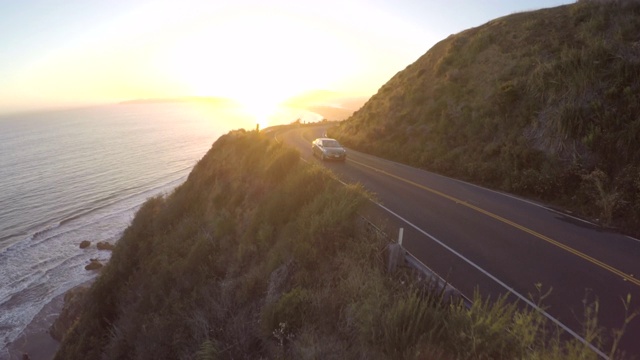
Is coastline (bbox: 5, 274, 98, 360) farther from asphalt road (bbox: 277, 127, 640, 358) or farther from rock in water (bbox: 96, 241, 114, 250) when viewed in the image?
asphalt road (bbox: 277, 127, 640, 358)

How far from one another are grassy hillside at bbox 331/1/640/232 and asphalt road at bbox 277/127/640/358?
6.72 feet

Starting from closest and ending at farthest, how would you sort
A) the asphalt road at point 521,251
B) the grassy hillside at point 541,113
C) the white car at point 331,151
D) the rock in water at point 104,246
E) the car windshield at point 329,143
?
the asphalt road at point 521,251 → the grassy hillside at point 541,113 → the white car at point 331,151 → the car windshield at point 329,143 → the rock in water at point 104,246

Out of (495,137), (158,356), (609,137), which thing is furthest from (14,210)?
(609,137)

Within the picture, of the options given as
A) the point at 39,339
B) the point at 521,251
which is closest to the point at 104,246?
the point at 39,339

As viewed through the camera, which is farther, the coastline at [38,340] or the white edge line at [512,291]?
the coastline at [38,340]

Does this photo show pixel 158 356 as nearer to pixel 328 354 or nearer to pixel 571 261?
pixel 328 354

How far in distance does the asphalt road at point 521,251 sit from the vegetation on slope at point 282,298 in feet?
3.39

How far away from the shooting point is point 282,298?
6762mm

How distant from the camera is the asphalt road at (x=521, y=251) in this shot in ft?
23.6

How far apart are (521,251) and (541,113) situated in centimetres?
1143

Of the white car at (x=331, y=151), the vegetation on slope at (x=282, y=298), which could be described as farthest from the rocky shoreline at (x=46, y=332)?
the white car at (x=331, y=151)

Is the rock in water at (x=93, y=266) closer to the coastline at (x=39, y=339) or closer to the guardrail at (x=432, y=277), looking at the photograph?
the coastline at (x=39, y=339)

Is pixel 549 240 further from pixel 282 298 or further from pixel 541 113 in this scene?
pixel 541 113

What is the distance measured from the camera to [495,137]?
19.5 metres
